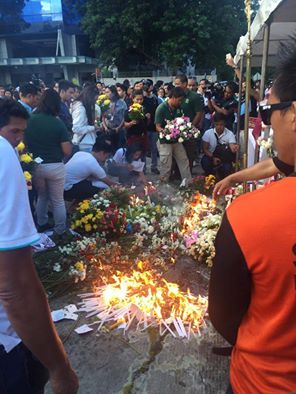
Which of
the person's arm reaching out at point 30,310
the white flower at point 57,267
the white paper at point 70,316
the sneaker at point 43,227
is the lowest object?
the sneaker at point 43,227

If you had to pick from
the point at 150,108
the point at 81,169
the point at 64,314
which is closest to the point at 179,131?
the point at 150,108

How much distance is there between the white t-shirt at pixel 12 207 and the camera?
112 cm

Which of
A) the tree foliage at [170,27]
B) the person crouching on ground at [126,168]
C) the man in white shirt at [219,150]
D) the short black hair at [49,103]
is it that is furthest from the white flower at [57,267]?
the tree foliage at [170,27]

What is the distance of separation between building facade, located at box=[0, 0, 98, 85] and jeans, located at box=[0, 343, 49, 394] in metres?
51.5

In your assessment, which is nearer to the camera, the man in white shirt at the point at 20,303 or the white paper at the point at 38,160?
the man in white shirt at the point at 20,303

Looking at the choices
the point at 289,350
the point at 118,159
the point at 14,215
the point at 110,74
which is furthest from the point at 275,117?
the point at 110,74

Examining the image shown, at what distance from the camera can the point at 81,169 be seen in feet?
19.2

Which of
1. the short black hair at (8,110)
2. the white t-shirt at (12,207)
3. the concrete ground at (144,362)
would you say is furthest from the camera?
the short black hair at (8,110)

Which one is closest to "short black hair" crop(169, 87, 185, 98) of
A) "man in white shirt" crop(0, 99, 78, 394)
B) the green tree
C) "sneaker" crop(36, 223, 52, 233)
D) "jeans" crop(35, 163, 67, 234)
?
"jeans" crop(35, 163, 67, 234)

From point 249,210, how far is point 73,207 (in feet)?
17.8

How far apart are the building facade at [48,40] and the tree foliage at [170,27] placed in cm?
1789

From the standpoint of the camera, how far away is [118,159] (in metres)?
7.53

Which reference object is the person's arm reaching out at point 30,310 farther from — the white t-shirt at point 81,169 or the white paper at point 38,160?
the white t-shirt at point 81,169

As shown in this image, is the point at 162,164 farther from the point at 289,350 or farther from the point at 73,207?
the point at 289,350
